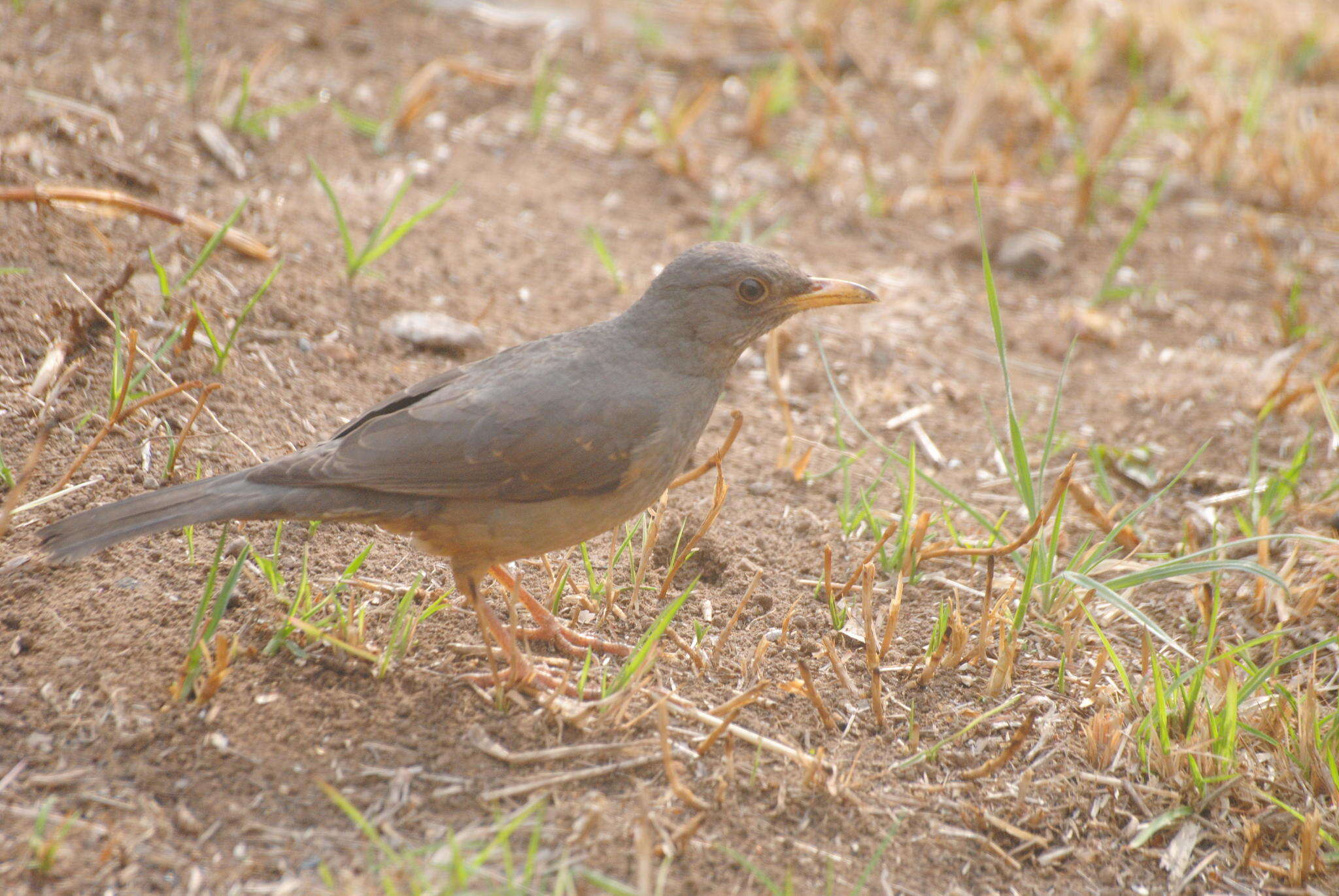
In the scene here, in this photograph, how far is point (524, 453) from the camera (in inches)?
147

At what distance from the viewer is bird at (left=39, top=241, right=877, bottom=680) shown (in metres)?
3.51

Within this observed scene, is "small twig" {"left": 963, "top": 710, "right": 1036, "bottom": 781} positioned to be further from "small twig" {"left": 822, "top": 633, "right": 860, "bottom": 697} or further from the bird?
the bird

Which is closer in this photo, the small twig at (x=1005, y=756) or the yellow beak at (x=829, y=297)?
the small twig at (x=1005, y=756)

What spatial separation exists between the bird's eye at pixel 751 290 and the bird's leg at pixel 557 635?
132 cm

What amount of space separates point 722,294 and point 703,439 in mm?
1085

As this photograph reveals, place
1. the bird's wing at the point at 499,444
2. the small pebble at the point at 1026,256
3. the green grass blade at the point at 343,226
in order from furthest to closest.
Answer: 1. the small pebble at the point at 1026,256
2. the green grass blade at the point at 343,226
3. the bird's wing at the point at 499,444

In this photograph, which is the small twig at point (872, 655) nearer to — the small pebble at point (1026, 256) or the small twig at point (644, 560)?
the small twig at point (644, 560)

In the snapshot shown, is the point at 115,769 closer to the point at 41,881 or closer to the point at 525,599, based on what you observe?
the point at 41,881

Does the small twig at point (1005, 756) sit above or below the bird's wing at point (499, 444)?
below

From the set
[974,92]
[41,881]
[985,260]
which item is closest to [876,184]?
[974,92]

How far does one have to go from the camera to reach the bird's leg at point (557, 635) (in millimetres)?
3904

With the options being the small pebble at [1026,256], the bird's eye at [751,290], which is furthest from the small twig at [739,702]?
the small pebble at [1026,256]

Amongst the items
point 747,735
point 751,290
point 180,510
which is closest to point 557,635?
point 747,735

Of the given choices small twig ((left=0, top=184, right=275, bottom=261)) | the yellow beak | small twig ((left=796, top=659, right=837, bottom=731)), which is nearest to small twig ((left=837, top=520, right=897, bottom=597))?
small twig ((left=796, top=659, right=837, bottom=731))
